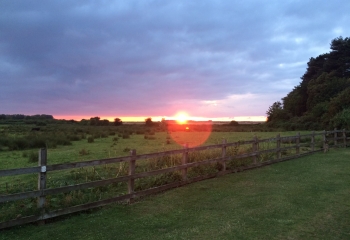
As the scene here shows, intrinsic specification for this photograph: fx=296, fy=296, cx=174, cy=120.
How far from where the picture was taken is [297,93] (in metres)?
75.3

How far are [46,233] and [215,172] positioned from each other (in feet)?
22.2

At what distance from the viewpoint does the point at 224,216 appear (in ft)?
21.0

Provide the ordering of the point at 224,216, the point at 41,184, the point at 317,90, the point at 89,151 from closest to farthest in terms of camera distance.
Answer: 1. the point at 41,184
2. the point at 224,216
3. the point at 89,151
4. the point at 317,90

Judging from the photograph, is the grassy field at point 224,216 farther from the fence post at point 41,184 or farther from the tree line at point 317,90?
the tree line at point 317,90

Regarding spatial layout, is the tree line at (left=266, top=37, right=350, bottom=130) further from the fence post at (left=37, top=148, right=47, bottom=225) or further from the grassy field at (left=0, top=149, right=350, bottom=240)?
the fence post at (left=37, top=148, right=47, bottom=225)

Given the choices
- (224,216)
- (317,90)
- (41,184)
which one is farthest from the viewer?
(317,90)

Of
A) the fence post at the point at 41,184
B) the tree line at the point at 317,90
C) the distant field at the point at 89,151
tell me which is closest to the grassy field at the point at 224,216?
the fence post at the point at 41,184

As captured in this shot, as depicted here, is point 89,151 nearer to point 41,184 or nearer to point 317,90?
point 41,184

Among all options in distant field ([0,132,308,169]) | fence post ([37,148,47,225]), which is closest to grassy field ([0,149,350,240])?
fence post ([37,148,47,225])

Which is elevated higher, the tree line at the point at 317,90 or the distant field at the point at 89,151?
the tree line at the point at 317,90

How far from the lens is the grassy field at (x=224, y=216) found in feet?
17.7

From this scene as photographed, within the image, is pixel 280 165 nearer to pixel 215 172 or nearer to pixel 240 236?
pixel 215 172

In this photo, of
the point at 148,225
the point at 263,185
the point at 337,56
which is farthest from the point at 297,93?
the point at 148,225

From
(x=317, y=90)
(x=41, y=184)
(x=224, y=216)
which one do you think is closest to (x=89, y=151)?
(x=41, y=184)
